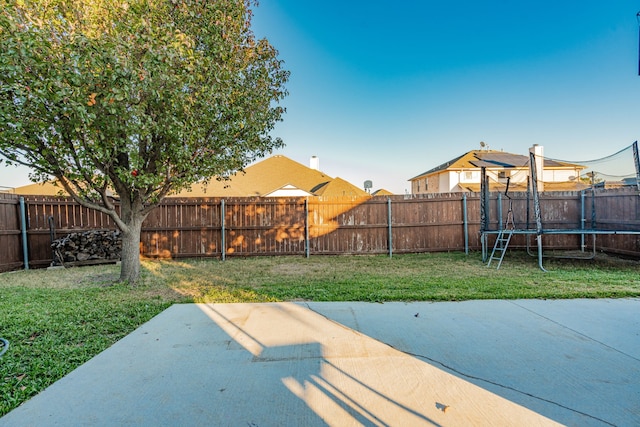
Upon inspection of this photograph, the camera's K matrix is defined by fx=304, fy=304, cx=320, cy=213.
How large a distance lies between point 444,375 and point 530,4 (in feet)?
33.0

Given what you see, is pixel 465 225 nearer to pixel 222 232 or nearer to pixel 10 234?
pixel 222 232

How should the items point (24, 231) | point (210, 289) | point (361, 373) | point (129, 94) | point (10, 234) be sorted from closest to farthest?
point (361, 373), point (129, 94), point (210, 289), point (10, 234), point (24, 231)

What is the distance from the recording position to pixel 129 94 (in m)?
4.33

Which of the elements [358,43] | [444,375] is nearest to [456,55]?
[358,43]

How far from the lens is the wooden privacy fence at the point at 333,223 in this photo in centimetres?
898

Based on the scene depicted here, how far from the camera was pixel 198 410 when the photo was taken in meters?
1.86

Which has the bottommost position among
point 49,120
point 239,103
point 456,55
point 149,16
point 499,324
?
point 499,324

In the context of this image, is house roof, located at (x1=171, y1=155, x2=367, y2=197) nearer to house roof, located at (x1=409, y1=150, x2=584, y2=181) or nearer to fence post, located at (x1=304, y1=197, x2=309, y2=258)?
house roof, located at (x1=409, y1=150, x2=584, y2=181)

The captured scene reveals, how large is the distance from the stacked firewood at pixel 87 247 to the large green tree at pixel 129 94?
2.77m

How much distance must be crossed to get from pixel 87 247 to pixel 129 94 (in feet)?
18.4

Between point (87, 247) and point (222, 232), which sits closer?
point (87, 247)

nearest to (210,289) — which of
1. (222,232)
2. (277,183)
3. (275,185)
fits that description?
(222,232)

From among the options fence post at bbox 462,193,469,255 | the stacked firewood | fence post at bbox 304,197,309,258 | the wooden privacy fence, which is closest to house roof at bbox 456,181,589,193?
the wooden privacy fence

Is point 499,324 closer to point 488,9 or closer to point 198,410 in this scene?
point 198,410
